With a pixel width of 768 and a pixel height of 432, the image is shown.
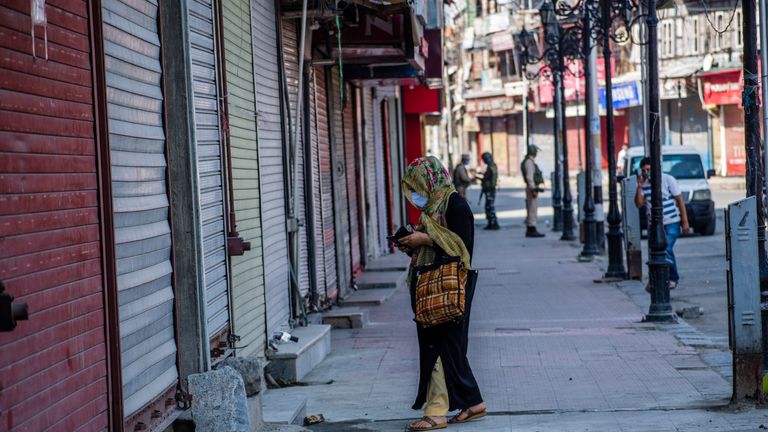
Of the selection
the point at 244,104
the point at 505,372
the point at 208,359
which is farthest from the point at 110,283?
the point at 505,372

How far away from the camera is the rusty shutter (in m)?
4.61

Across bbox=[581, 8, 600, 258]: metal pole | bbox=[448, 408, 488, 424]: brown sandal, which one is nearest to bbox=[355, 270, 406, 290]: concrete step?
bbox=[581, 8, 600, 258]: metal pole

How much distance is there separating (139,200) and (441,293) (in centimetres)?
236

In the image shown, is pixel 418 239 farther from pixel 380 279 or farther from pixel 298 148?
pixel 380 279

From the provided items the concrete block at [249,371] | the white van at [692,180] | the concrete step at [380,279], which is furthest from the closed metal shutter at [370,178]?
the concrete block at [249,371]

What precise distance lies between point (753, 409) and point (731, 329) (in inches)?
23.2

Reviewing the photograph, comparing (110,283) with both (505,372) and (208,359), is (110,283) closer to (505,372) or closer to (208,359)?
(208,359)

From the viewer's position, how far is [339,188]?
53.5 feet

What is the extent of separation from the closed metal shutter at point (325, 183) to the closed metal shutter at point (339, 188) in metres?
0.16

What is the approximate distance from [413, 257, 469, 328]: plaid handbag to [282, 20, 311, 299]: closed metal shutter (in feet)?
14.7

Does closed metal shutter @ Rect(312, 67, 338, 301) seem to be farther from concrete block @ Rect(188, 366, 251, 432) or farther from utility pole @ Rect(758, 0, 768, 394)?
concrete block @ Rect(188, 366, 251, 432)

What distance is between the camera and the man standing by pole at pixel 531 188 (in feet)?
93.9

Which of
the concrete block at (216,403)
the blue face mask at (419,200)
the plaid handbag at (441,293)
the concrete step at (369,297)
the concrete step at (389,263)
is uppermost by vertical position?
the blue face mask at (419,200)

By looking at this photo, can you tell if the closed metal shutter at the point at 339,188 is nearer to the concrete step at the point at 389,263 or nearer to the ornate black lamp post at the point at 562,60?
the concrete step at the point at 389,263
